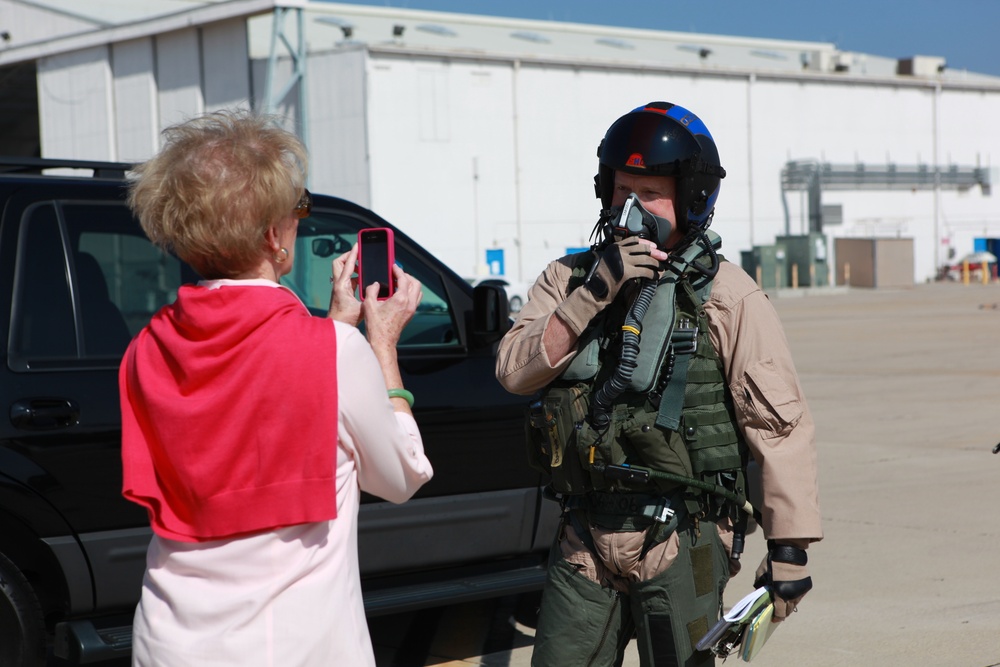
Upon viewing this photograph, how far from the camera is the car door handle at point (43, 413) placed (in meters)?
4.07

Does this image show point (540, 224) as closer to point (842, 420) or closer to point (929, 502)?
point (842, 420)

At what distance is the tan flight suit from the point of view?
2.92 metres

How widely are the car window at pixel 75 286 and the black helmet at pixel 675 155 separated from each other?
2.14m

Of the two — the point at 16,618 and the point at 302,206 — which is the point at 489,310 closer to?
the point at 16,618

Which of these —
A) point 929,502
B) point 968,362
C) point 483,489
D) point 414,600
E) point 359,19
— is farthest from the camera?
point 359,19

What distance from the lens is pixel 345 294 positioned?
2.38 m

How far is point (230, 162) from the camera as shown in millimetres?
2135

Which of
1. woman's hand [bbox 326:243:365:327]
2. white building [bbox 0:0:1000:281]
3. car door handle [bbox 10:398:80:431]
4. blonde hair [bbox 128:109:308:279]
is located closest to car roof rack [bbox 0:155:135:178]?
car door handle [bbox 10:398:80:431]

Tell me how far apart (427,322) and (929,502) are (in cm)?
436

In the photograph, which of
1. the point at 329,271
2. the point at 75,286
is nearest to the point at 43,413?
→ the point at 75,286

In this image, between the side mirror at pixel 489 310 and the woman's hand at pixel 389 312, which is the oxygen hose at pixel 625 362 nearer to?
the woman's hand at pixel 389 312

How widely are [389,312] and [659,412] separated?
3.02 feet

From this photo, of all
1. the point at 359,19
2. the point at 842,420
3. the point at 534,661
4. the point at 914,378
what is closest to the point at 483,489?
the point at 534,661

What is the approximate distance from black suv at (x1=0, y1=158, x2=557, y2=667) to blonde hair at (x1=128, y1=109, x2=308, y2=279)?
7.18 ft
